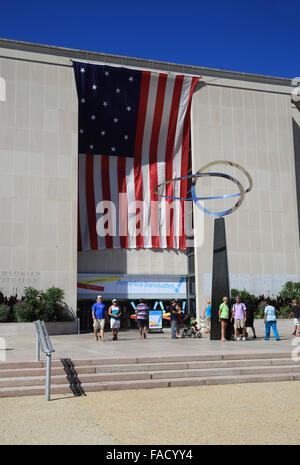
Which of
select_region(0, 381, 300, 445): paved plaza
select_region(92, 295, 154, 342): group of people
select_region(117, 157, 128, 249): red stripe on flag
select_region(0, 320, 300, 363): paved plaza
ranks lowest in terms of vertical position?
select_region(0, 381, 300, 445): paved plaza

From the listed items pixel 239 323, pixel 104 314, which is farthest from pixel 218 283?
pixel 104 314

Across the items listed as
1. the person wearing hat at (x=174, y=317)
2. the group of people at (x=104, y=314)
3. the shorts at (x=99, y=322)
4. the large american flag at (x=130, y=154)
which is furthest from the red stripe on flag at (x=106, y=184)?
the shorts at (x=99, y=322)

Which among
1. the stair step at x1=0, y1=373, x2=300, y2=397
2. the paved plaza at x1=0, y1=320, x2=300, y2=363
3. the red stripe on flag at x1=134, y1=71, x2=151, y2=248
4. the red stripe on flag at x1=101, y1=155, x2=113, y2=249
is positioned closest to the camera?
the stair step at x1=0, y1=373, x2=300, y2=397

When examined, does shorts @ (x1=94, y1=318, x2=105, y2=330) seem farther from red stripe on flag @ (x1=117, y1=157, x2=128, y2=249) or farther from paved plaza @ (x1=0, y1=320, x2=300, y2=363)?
red stripe on flag @ (x1=117, y1=157, x2=128, y2=249)

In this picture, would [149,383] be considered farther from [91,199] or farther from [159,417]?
[91,199]

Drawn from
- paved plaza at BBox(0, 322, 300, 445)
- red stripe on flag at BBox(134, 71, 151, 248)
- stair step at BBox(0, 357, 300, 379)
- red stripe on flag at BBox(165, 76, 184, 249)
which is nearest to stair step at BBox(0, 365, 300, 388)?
stair step at BBox(0, 357, 300, 379)

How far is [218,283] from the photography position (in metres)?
18.4

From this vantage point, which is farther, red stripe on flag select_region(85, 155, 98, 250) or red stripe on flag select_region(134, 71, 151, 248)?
red stripe on flag select_region(134, 71, 151, 248)

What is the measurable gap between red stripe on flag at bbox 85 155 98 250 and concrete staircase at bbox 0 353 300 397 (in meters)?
17.9

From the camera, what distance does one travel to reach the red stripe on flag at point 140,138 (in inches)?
1166

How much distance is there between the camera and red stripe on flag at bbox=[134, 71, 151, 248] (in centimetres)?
2962

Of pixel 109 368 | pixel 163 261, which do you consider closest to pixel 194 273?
pixel 163 261

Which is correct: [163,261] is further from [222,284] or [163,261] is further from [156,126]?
[222,284]

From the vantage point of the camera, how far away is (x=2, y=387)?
31.3ft
